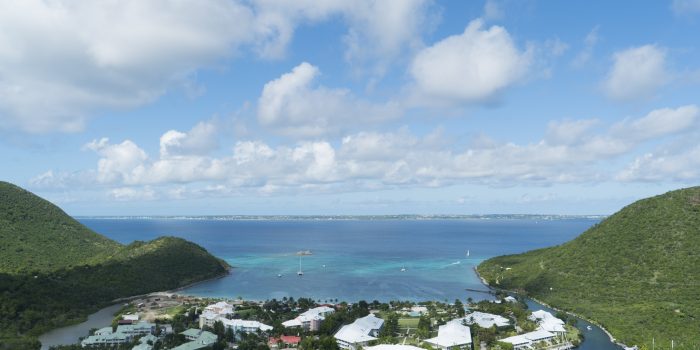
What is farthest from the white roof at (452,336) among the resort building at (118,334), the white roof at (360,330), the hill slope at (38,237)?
the hill slope at (38,237)

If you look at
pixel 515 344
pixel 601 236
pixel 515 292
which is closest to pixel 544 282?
pixel 515 292

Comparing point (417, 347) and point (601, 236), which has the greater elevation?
point (601, 236)

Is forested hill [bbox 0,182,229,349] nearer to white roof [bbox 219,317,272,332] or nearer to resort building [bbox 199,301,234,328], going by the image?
resort building [bbox 199,301,234,328]

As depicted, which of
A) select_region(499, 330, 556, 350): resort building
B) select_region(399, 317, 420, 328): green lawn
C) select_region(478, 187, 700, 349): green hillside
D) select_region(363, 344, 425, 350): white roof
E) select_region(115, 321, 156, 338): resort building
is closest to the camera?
select_region(363, 344, 425, 350): white roof

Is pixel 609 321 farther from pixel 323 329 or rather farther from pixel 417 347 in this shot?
pixel 323 329

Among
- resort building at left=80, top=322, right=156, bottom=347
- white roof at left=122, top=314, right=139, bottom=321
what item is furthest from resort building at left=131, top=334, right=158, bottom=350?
white roof at left=122, top=314, right=139, bottom=321

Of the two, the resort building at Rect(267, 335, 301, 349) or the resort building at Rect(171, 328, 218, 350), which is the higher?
the resort building at Rect(171, 328, 218, 350)
